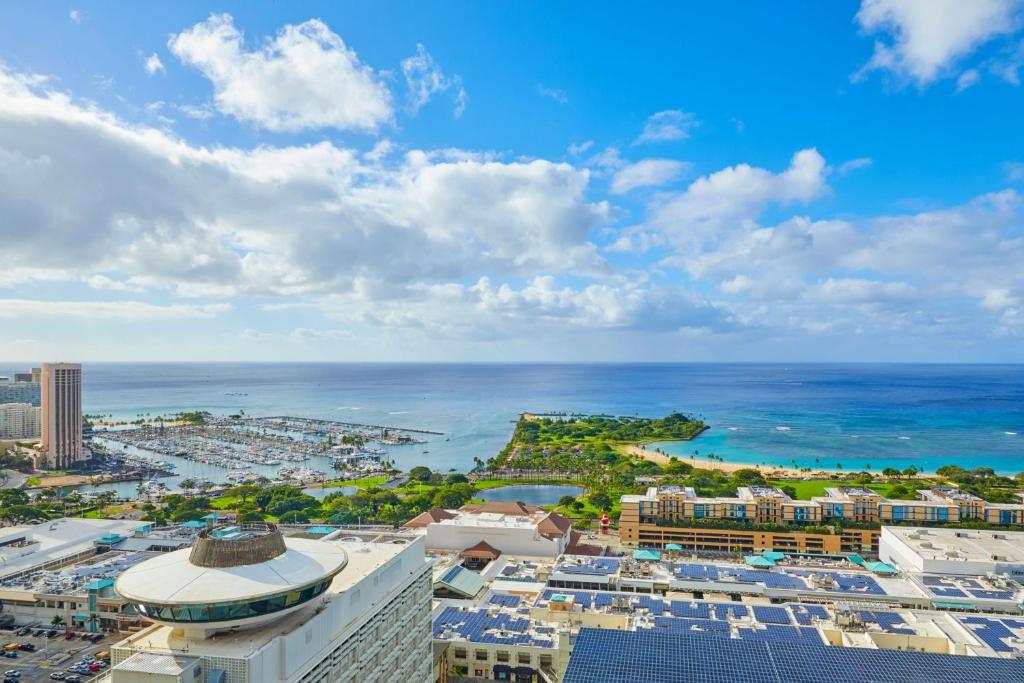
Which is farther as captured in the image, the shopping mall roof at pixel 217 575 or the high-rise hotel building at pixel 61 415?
the high-rise hotel building at pixel 61 415

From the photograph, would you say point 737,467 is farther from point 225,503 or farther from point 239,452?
point 239,452

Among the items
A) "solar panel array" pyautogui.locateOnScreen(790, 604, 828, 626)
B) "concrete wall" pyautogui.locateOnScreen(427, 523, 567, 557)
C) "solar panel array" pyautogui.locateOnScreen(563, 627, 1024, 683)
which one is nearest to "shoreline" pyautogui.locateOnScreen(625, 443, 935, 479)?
"concrete wall" pyautogui.locateOnScreen(427, 523, 567, 557)

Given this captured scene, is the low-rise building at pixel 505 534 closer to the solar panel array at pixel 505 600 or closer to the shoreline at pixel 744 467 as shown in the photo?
the solar panel array at pixel 505 600

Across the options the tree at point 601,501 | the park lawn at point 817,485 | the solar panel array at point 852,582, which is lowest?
the park lawn at point 817,485

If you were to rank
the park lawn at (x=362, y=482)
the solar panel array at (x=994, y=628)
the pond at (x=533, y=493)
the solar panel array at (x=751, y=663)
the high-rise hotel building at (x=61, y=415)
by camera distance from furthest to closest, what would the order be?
the high-rise hotel building at (x=61, y=415) < the park lawn at (x=362, y=482) < the pond at (x=533, y=493) < the solar panel array at (x=994, y=628) < the solar panel array at (x=751, y=663)

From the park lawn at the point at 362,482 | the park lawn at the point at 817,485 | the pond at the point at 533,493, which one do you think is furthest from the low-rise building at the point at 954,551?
the park lawn at the point at 362,482

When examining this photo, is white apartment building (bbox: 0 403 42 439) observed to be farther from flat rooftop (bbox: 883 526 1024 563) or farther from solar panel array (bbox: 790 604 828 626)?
flat rooftop (bbox: 883 526 1024 563)

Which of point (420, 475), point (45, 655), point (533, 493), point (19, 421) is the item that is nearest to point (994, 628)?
point (45, 655)

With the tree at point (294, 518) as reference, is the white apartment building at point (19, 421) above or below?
above
